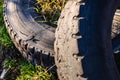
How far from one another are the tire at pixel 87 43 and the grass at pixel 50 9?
2.99 ft

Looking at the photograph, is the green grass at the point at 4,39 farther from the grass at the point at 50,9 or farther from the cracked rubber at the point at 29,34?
the grass at the point at 50,9

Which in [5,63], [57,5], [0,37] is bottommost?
[5,63]

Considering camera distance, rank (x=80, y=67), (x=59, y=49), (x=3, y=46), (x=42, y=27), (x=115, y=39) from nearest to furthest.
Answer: (x=80, y=67) < (x=59, y=49) < (x=115, y=39) < (x=42, y=27) < (x=3, y=46)

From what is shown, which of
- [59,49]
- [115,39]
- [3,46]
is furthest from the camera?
[3,46]

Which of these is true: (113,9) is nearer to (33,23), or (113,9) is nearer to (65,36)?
(65,36)

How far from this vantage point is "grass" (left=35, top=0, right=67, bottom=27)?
3355 millimetres

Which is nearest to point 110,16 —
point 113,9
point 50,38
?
point 113,9

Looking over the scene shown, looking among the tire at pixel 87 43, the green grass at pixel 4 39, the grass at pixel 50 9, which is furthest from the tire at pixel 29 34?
the tire at pixel 87 43

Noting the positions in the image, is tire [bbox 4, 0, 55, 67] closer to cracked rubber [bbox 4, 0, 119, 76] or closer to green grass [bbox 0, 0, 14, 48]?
cracked rubber [bbox 4, 0, 119, 76]

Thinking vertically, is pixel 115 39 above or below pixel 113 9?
below

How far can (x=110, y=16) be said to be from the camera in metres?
2.45

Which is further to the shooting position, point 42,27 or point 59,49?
point 42,27

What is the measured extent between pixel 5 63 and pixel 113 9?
1356 millimetres

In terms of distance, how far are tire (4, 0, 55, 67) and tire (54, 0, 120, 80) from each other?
1.51 feet
